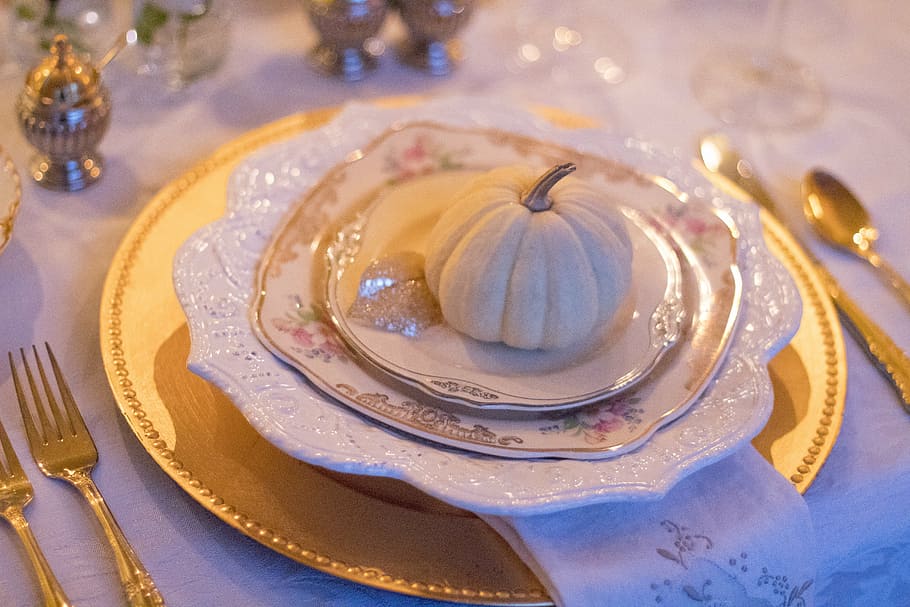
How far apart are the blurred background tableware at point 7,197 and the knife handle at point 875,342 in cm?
80

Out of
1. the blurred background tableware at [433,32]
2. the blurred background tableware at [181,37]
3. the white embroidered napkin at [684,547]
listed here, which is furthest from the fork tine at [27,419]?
the blurred background tableware at [433,32]

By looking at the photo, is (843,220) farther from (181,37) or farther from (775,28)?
(181,37)

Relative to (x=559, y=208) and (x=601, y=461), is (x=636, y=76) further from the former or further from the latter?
(x=601, y=461)

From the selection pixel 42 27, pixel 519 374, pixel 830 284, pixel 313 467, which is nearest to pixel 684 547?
pixel 519 374

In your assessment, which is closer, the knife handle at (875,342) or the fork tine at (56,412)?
the fork tine at (56,412)

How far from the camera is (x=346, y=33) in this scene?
114cm

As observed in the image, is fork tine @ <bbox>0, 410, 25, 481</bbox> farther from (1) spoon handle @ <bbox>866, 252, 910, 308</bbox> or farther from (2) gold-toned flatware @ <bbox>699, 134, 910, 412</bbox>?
(1) spoon handle @ <bbox>866, 252, 910, 308</bbox>

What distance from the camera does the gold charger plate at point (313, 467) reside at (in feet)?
2.09

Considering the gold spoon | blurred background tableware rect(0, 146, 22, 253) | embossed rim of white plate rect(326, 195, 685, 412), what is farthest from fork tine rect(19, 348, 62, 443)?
the gold spoon

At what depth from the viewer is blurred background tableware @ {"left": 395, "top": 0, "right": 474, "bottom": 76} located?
115 centimetres

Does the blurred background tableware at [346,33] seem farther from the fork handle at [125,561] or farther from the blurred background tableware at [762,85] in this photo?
the fork handle at [125,561]

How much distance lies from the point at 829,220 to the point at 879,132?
0.80ft

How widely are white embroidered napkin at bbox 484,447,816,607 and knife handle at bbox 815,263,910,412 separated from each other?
214 mm

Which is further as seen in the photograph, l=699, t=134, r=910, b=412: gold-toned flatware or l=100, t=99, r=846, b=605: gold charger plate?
l=699, t=134, r=910, b=412: gold-toned flatware
